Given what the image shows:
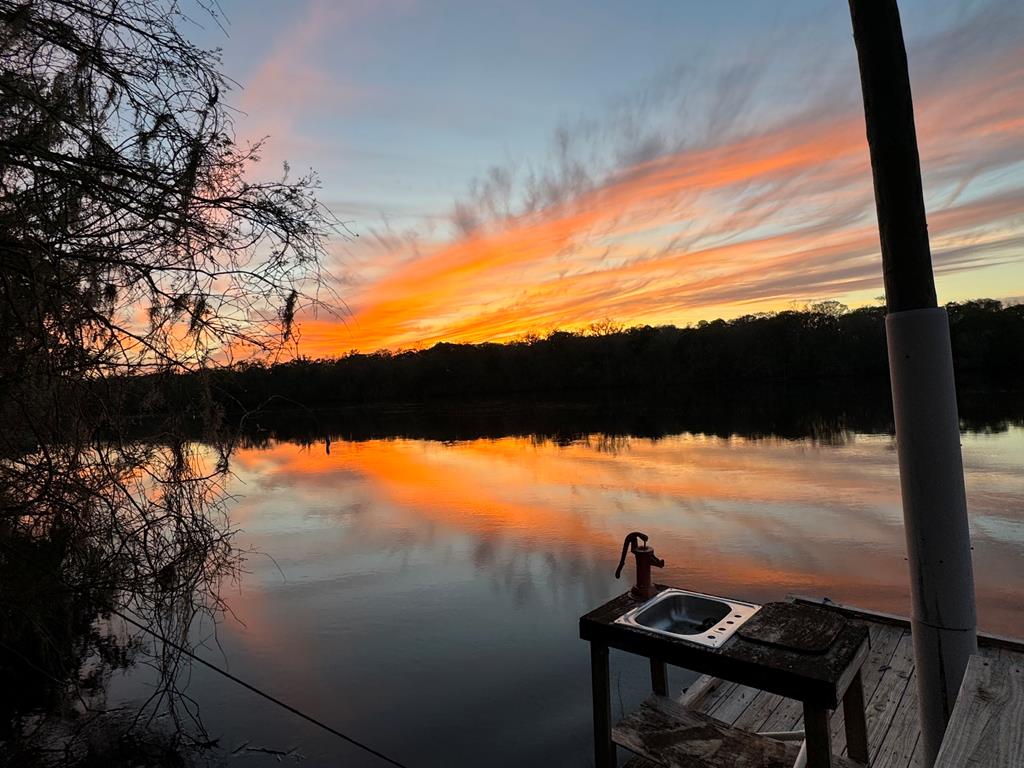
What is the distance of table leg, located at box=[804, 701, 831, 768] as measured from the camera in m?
1.88

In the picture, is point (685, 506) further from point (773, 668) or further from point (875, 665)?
point (773, 668)

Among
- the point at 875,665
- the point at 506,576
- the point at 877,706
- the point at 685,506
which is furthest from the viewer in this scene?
the point at 685,506

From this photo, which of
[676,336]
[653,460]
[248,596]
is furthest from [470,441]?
[676,336]

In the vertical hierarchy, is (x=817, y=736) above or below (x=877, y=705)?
above

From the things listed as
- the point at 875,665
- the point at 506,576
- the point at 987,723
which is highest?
the point at 987,723

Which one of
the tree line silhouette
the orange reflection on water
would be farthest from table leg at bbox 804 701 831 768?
the tree line silhouette

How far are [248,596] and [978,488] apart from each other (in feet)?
41.1

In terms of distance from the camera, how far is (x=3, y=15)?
8.00 ft

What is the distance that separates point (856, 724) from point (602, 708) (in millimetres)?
968

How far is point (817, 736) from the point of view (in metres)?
1.90

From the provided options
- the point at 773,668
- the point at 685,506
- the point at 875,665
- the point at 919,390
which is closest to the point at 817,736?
the point at 773,668

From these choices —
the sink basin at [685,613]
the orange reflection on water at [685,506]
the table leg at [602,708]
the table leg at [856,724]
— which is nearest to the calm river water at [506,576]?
the orange reflection on water at [685,506]

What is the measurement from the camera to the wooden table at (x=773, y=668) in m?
1.86

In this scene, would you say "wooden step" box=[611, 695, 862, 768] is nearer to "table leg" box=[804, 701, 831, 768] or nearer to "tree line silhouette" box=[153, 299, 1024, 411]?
"table leg" box=[804, 701, 831, 768]
